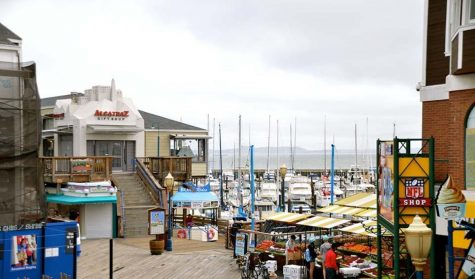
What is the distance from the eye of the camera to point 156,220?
93.6ft

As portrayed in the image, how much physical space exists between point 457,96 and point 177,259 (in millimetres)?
15496

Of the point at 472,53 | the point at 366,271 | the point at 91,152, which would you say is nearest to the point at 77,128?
the point at 91,152

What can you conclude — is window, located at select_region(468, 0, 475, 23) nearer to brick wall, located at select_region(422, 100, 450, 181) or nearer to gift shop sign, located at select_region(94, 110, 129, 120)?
brick wall, located at select_region(422, 100, 450, 181)

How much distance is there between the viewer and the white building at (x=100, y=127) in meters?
40.0

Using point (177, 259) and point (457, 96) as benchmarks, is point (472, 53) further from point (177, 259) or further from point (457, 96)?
point (177, 259)

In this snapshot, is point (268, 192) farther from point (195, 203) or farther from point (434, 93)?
point (434, 93)

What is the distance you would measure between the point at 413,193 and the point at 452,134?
213cm

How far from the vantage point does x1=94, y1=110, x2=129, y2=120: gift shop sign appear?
1569 inches

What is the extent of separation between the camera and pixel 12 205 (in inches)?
919

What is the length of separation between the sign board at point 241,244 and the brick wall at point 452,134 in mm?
10050

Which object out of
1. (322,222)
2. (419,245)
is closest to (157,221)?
(322,222)

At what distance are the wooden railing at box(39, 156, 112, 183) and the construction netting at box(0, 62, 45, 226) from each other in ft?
32.3

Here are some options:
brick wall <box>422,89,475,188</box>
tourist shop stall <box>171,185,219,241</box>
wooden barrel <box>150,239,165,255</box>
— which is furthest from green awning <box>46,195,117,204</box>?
brick wall <box>422,89,475,188</box>

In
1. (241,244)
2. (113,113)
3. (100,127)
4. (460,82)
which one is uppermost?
(113,113)
